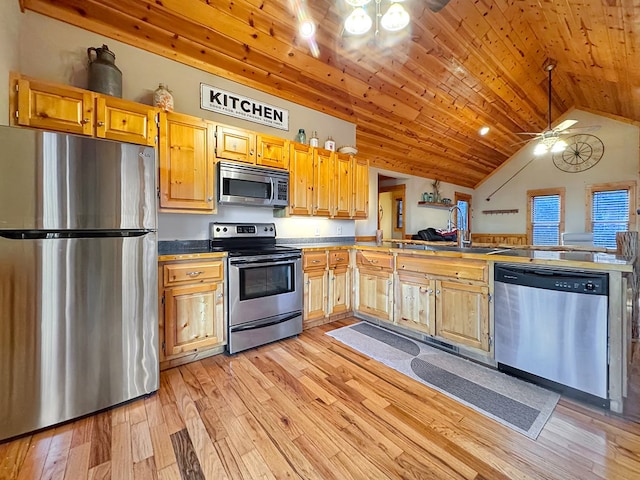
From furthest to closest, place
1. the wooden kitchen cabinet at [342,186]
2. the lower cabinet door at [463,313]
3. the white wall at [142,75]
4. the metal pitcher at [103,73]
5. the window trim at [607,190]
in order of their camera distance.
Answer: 1. the window trim at [607,190]
2. the wooden kitchen cabinet at [342,186]
3. the lower cabinet door at [463,313]
4. the metal pitcher at [103,73]
5. the white wall at [142,75]

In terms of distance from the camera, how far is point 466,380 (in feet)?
6.81

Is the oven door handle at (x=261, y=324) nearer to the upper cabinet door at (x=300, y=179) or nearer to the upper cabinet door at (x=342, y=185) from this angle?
the upper cabinet door at (x=300, y=179)

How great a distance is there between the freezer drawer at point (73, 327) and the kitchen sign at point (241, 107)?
176 cm

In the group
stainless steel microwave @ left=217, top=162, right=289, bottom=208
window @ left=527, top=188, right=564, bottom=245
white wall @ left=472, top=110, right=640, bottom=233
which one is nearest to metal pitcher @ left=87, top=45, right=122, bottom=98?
stainless steel microwave @ left=217, top=162, right=289, bottom=208

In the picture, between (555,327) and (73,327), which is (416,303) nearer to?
(555,327)

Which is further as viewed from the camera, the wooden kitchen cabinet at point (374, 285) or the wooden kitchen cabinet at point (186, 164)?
the wooden kitchen cabinet at point (374, 285)

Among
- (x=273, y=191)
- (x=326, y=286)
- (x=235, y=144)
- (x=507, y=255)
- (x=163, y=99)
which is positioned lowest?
(x=326, y=286)

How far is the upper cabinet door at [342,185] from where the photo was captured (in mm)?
3588

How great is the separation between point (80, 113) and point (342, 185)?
8.83 feet

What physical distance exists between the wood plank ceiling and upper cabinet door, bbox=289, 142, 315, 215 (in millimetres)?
814

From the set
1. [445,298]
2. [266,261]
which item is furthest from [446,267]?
[266,261]

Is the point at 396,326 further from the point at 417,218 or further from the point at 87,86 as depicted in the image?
the point at 417,218

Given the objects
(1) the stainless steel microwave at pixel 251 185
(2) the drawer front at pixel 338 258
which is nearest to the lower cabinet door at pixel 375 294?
(2) the drawer front at pixel 338 258

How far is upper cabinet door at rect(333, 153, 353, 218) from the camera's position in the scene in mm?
3588
